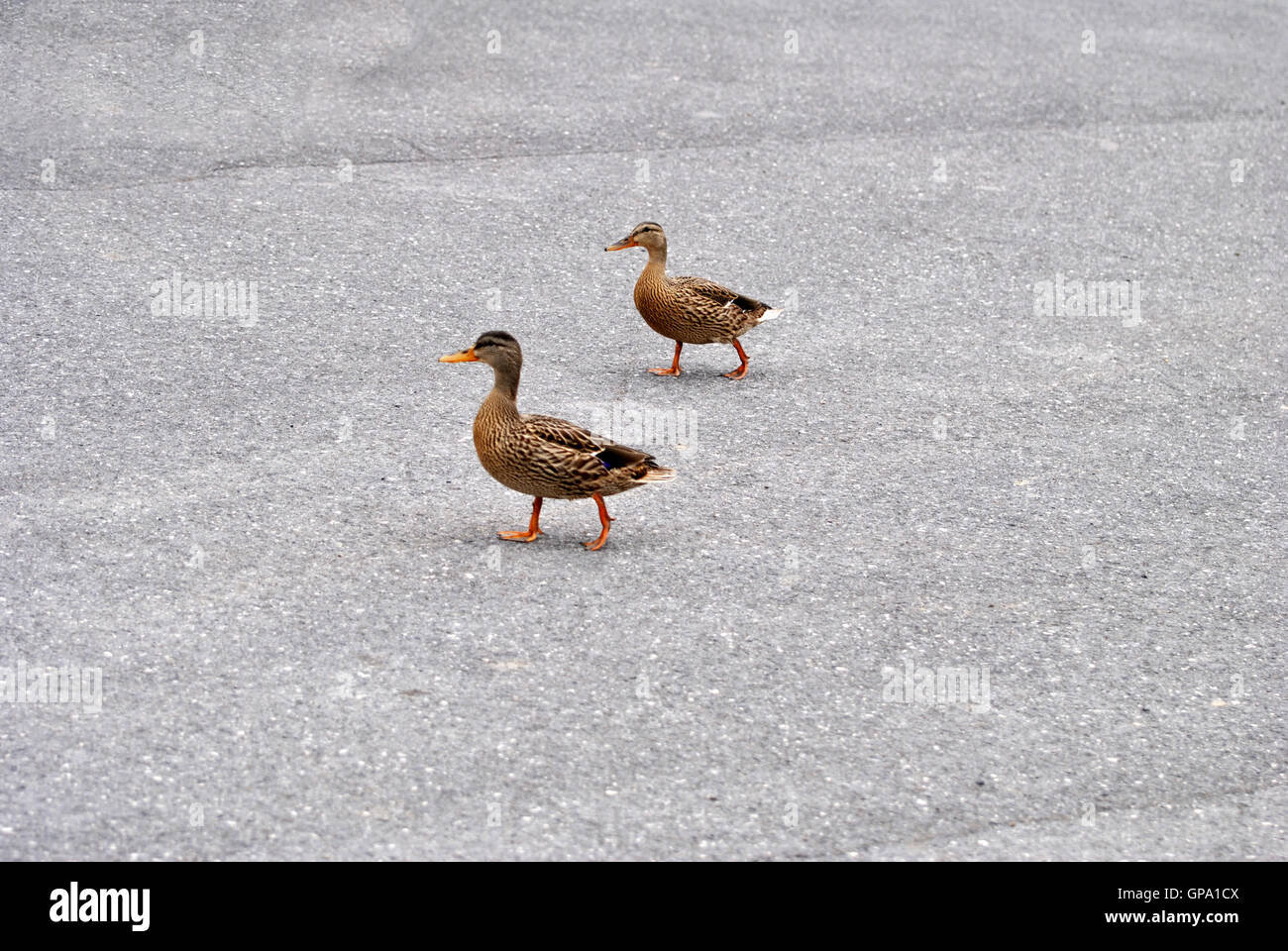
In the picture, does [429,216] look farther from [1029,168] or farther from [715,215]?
[1029,168]

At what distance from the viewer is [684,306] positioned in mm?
8789

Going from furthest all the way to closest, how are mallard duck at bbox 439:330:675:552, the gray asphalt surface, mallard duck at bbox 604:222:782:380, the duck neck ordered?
mallard duck at bbox 604:222:782:380 < the duck neck < mallard duck at bbox 439:330:675:552 < the gray asphalt surface

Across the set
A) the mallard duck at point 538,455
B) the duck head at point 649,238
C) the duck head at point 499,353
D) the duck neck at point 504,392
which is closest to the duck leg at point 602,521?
the mallard duck at point 538,455

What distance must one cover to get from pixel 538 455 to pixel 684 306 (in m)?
2.63

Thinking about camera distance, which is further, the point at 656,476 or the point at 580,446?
the point at 656,476

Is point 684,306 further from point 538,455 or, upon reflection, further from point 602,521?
point 538,455

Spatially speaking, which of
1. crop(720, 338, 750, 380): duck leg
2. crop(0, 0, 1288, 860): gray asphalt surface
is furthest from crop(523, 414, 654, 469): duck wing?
crop(720, 338, 750, 380): duck leg

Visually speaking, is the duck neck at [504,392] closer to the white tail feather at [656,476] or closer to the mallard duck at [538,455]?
the mallard duck at [538,455]

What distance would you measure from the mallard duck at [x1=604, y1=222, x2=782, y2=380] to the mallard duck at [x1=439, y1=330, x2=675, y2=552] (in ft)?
7.57

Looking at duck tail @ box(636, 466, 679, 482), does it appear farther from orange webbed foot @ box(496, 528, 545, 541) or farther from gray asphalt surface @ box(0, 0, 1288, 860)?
orange webbed foot @ box(496, 528, 545, 541)

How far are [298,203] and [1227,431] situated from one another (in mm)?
6766

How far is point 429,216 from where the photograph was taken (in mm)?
10734

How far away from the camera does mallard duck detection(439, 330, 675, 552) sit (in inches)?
255

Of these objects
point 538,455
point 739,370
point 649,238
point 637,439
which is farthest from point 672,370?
point 538,455
